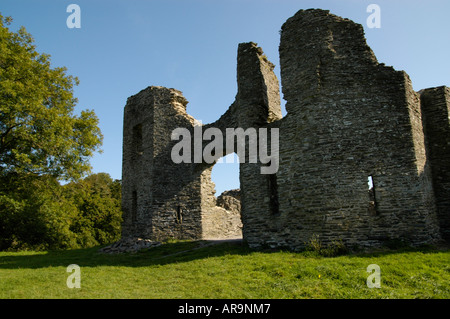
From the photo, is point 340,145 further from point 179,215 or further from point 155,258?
point 179,215

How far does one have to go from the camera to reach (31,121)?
1611 centimetres

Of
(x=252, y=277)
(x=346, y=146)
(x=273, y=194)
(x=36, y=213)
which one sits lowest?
(x=252, y=277)

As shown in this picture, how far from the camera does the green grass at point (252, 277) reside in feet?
20.7

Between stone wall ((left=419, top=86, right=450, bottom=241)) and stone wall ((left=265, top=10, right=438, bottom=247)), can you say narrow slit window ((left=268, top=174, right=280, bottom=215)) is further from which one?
stone wall ((left=419, top=86, right=450, bottom=241))

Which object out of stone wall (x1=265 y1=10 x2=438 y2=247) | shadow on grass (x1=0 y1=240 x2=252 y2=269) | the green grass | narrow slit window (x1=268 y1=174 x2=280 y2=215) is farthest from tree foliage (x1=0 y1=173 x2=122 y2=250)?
stone wall (x1=265 y1=10 x2=438 y2=247)

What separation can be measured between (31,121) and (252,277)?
47.1 ft

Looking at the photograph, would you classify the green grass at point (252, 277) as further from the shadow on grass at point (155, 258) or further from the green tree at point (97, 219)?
the green tree at point (97, 219)

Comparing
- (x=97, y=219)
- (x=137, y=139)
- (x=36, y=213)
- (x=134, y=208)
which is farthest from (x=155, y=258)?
(x=97, y=219)

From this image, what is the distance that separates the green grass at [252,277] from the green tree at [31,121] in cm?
769

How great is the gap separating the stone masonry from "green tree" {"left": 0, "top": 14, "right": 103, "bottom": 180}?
32.5 feet

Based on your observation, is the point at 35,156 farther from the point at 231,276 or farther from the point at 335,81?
the point at 335,81

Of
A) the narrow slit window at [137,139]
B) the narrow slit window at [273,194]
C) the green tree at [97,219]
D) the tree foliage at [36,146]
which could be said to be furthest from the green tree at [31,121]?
the narrow slit window at [273,194]

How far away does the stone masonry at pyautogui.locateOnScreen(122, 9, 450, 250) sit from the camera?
31.1 feet
